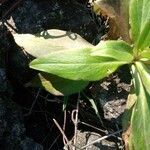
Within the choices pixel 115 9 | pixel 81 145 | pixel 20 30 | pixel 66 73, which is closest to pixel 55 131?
pixel 81 145

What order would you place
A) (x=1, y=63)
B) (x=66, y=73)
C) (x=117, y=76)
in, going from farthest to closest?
(x=117, y=76) → (x=1, y=63) → (x=66, y=73)

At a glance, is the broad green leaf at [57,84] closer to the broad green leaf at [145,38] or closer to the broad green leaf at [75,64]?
the broad green leaf at [75,64]

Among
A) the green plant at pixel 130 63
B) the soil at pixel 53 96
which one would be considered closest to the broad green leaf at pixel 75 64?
the green plant at pixel 130 63

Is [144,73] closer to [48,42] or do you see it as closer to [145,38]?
[145,38]

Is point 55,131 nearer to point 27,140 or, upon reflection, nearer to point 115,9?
point 27,140

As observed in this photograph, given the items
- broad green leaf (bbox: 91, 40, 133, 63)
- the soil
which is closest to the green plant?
broad green leaf (bbox: 91, 40, 133, 63)

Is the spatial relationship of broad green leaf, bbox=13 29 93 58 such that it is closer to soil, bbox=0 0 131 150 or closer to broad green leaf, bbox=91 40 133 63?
soil, bbox=0 0 131 150
